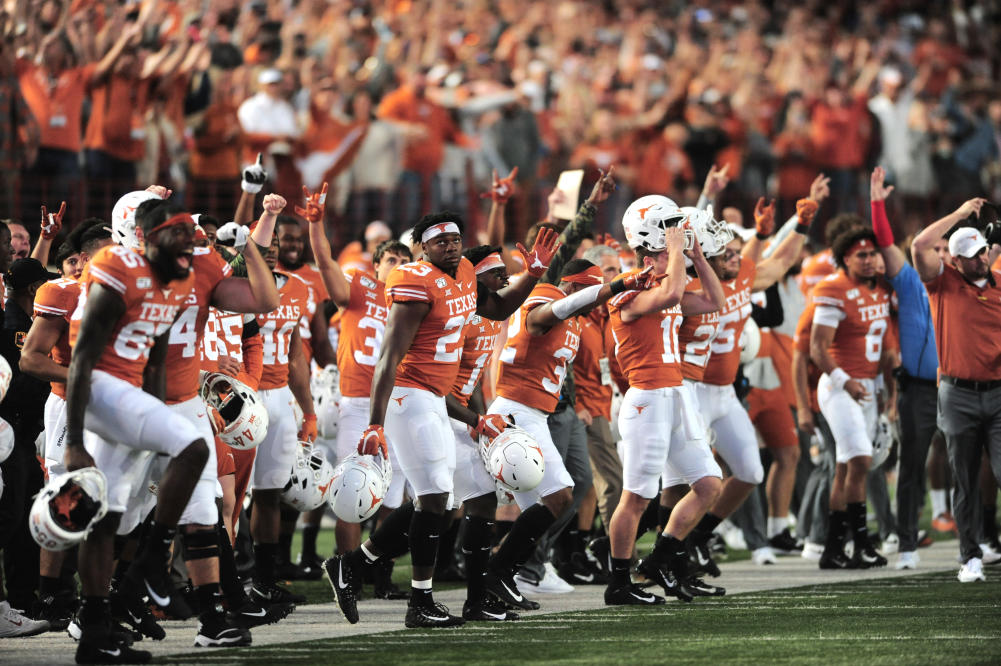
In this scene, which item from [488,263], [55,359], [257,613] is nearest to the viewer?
[55,359]

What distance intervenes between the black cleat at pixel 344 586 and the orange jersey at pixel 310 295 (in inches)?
79.8

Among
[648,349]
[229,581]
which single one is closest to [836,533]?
[648,349]

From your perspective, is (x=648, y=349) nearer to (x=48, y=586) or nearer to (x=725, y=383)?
(x=725, y=383)

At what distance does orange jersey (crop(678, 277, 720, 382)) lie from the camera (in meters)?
10.4

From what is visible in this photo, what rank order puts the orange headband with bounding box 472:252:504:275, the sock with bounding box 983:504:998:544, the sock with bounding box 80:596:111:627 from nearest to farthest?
the sock with bounding box 80:596:111:627 → the orange headband with bounding box 472:252:504:275 → the sock with bounding box 983:504:998:544

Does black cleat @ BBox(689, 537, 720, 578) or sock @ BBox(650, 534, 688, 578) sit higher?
sock @ BBox(650, 534, 688, 578)

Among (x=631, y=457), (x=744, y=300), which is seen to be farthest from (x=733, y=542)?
(x=631, y=457)

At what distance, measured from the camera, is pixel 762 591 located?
33.0 ft

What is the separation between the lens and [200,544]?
7.69 m

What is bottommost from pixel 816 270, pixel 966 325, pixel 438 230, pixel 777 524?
pixel 777 524

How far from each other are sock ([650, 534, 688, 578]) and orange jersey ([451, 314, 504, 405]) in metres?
1.47

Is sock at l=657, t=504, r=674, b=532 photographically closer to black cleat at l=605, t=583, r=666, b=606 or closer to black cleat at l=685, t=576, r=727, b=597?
black cleat at l=685, t=576, r=727, b=597

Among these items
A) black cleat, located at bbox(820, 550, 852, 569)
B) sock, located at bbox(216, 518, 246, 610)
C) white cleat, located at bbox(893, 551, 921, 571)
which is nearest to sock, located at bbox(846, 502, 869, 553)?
black cleat, located at bbox(820, 550, 852, 569)

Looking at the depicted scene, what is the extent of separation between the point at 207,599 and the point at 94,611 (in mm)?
586
